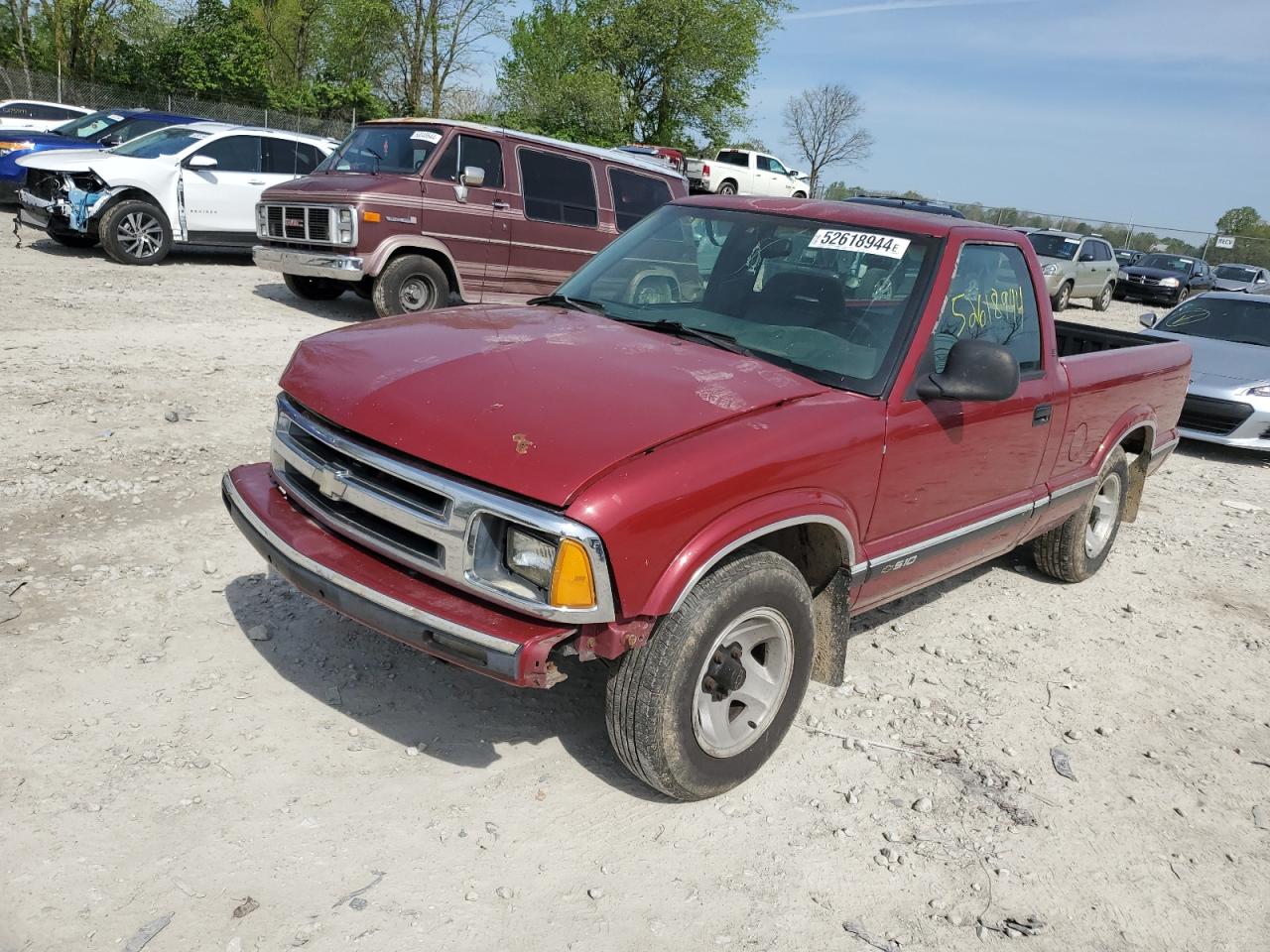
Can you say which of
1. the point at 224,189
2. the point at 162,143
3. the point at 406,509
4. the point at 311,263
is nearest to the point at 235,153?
the point at 224,189

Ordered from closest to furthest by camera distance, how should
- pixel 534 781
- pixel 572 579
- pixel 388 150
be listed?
pixel 572 579 < pixel 534 781 < pixel 388 150

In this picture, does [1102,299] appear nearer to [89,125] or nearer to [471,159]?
[471,159]

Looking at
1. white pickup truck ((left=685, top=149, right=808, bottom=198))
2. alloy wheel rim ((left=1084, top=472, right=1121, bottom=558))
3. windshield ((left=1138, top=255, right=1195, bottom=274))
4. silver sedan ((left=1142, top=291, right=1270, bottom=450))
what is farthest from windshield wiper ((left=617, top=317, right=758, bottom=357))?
windshield ((left=1138, top=255, right=1195, bottom=274))

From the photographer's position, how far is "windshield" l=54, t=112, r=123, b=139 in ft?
50.6

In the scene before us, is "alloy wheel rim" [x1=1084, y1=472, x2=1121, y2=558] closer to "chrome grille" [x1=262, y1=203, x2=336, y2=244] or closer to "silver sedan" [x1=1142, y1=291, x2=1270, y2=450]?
"silver sedan" [x1=1142, y1=291, x2=1270, y2=450]

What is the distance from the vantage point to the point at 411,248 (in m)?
10.1

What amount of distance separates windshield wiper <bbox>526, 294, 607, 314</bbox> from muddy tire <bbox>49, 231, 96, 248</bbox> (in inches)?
424

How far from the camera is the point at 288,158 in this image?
44.3 ft

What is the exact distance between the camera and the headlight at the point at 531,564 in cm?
262

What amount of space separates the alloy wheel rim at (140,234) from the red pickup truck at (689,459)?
32.8 ft

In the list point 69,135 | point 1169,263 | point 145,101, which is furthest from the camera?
point 145,101

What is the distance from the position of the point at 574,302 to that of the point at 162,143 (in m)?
10.9

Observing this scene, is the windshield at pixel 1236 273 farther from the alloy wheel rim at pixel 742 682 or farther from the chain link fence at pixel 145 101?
the alloy wheel rim at pixel 742 682

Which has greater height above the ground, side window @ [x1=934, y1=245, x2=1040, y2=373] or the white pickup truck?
the white pickup truck
